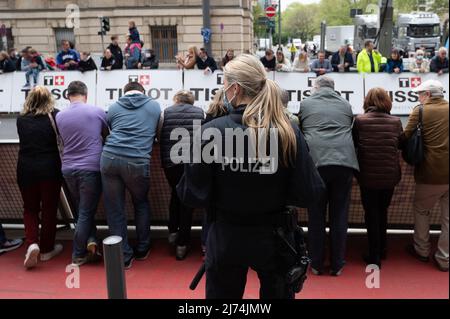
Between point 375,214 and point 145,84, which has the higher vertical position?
point 145,84

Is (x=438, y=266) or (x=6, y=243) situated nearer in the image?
(x=438, y=266)

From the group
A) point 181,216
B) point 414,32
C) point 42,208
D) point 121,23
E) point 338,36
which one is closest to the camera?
point 42,208

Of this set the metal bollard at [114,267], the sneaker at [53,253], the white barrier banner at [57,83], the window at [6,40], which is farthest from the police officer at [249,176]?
the window at [6,40]

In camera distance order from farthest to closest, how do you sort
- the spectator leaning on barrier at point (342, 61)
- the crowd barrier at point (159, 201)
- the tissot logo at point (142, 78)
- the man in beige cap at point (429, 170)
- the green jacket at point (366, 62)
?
the spectator leaning on barrier at point (342, 61)
the green jacket at point (366, 62)
the tissot logo at point (142, 78)
the crowd barrier at point (159, 201)
the man in beige cap at point (429, 170)

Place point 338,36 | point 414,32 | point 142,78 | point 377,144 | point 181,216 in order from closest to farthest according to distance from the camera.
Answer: point 377,144, point 181,216, point 142,78, point 414,32, point 338,36

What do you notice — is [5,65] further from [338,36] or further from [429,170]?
[338,36]

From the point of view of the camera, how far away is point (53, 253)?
4785mm

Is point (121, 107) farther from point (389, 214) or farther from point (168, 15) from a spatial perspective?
point (168, 15)

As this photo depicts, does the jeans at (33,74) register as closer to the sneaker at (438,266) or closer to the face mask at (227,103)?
the sneaker at (438,266)

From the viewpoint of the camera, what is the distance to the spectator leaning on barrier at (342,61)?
605 inches

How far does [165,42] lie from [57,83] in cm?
1727

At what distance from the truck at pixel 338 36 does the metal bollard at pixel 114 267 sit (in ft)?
150

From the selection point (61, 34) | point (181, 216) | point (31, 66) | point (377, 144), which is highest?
point (61, 34)

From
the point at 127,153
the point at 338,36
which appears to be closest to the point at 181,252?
the point at 127,153
